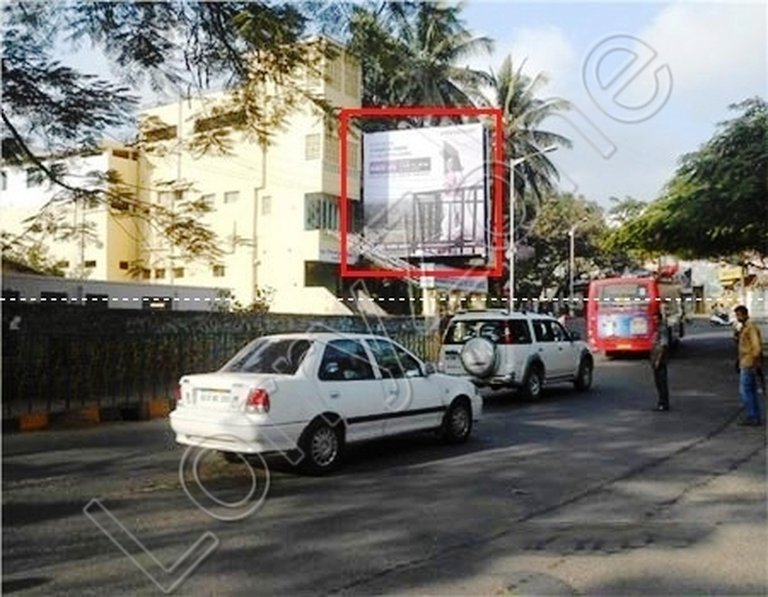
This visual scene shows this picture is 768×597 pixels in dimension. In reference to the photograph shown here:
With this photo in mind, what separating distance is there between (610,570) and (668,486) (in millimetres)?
2883

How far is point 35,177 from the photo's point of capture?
1348cm

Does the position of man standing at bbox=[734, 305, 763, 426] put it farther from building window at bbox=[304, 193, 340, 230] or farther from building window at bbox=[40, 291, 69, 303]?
building window at bbox=[304, 193, 340, 230]

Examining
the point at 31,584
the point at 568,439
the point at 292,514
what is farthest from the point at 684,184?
the point at 31,584

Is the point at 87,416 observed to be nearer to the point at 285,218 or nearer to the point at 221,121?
the point at 221,121

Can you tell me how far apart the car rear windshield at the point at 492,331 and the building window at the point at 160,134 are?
615 centimetres

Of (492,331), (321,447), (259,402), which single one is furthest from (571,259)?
(259,402)

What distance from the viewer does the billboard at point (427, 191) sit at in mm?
29344

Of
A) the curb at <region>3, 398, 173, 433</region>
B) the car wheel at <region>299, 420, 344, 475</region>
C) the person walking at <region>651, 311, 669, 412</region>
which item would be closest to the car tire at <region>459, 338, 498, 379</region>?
the person walking at <region>651, 311, 669, 412</region>

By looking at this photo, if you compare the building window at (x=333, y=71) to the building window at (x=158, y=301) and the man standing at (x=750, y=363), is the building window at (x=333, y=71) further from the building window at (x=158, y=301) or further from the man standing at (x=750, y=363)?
the building window at (x=158, y=301)

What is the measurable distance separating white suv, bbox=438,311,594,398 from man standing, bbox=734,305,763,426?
4322 mm

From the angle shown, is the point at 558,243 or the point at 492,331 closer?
the point at 492,331

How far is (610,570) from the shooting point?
5.27 metres

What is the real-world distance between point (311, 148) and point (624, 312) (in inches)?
536

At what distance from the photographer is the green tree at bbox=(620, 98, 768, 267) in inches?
787
